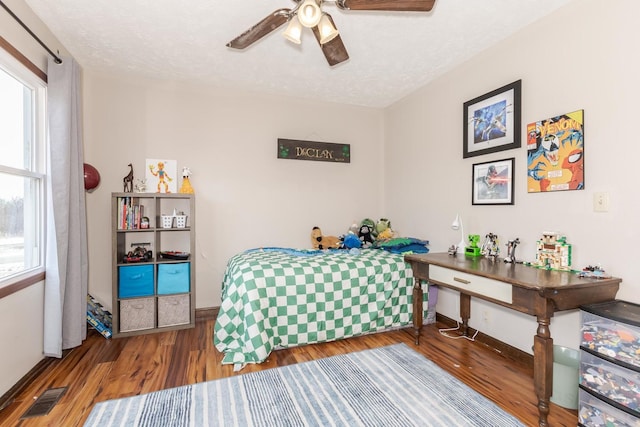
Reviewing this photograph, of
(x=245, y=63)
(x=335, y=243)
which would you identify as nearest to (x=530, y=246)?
(x=335, y=243)

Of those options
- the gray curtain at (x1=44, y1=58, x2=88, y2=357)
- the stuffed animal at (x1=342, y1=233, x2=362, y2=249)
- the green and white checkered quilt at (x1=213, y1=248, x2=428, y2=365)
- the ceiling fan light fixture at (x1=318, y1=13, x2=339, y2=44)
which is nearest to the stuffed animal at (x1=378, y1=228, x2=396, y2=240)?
the stuffed animal at (x1=342, y1=233, x2=362, y2=249)

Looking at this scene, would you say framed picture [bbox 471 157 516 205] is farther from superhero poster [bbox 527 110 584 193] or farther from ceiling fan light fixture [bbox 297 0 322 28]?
ceiling fan light fixture [bbox 297 0 322 28]

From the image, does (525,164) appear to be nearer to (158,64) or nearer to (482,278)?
(482,278)

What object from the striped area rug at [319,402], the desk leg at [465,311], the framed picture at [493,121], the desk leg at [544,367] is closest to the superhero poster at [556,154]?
the framed picture at [493,121]

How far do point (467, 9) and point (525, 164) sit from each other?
1.16 meters

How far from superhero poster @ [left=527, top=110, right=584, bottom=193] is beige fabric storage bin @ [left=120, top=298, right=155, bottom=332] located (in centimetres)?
332

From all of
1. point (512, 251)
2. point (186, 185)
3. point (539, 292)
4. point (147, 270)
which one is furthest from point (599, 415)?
point (186, 185)

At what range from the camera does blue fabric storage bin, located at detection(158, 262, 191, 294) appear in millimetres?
2895

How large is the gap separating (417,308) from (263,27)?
2356mm

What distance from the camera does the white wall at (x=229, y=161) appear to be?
120 inches

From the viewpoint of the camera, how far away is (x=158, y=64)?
284 centimetres

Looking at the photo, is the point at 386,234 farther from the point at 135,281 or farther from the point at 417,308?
the point at 135,281

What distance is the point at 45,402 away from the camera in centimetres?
183

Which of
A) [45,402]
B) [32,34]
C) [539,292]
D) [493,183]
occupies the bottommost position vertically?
[45,402]
